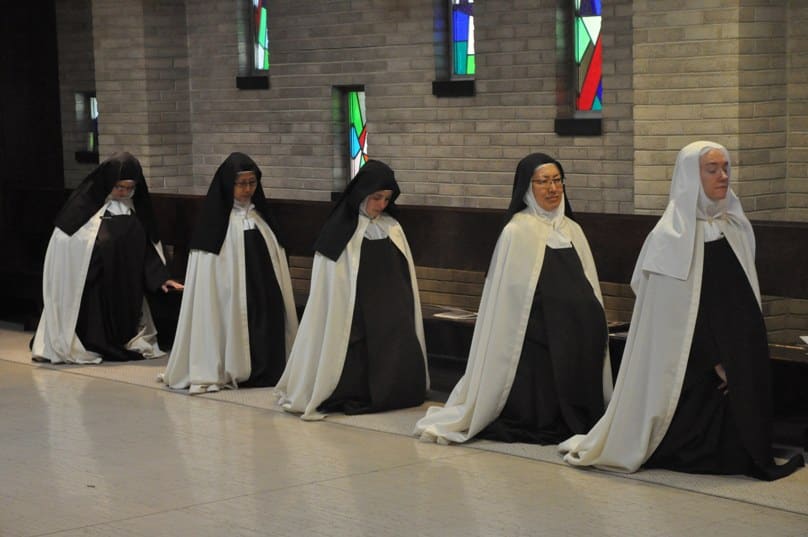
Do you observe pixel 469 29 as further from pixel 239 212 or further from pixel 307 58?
pixel 239 212

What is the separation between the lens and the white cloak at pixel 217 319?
33.7ft

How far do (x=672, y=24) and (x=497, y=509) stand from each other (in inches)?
167

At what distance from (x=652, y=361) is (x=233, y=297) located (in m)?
3.84

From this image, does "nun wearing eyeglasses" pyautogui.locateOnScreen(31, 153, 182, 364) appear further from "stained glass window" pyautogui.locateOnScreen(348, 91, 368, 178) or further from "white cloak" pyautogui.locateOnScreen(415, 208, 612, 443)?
"white cloak" pyautogui.locateOnScreen(415, 208, 612, 443)

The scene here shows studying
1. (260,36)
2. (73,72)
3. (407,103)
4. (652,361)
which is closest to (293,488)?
(652,361)

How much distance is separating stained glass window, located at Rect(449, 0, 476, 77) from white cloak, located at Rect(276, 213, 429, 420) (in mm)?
3300

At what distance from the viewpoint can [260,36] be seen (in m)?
14.5

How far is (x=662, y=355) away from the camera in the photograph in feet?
24.0

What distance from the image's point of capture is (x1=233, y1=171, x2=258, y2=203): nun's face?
10.2m

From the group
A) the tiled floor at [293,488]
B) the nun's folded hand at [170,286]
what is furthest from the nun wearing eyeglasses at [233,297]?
the nun's folded hand at [170,286]

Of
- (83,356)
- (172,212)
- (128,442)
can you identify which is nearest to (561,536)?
(128,442)

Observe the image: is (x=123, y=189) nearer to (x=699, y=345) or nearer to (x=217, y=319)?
(x=217, y=319)

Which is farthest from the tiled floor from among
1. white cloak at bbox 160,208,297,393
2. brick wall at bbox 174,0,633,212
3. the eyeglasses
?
brick wall at bbox 174,0,633,212

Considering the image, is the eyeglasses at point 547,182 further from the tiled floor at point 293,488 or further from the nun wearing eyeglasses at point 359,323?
the tiled floor at point 293,488
